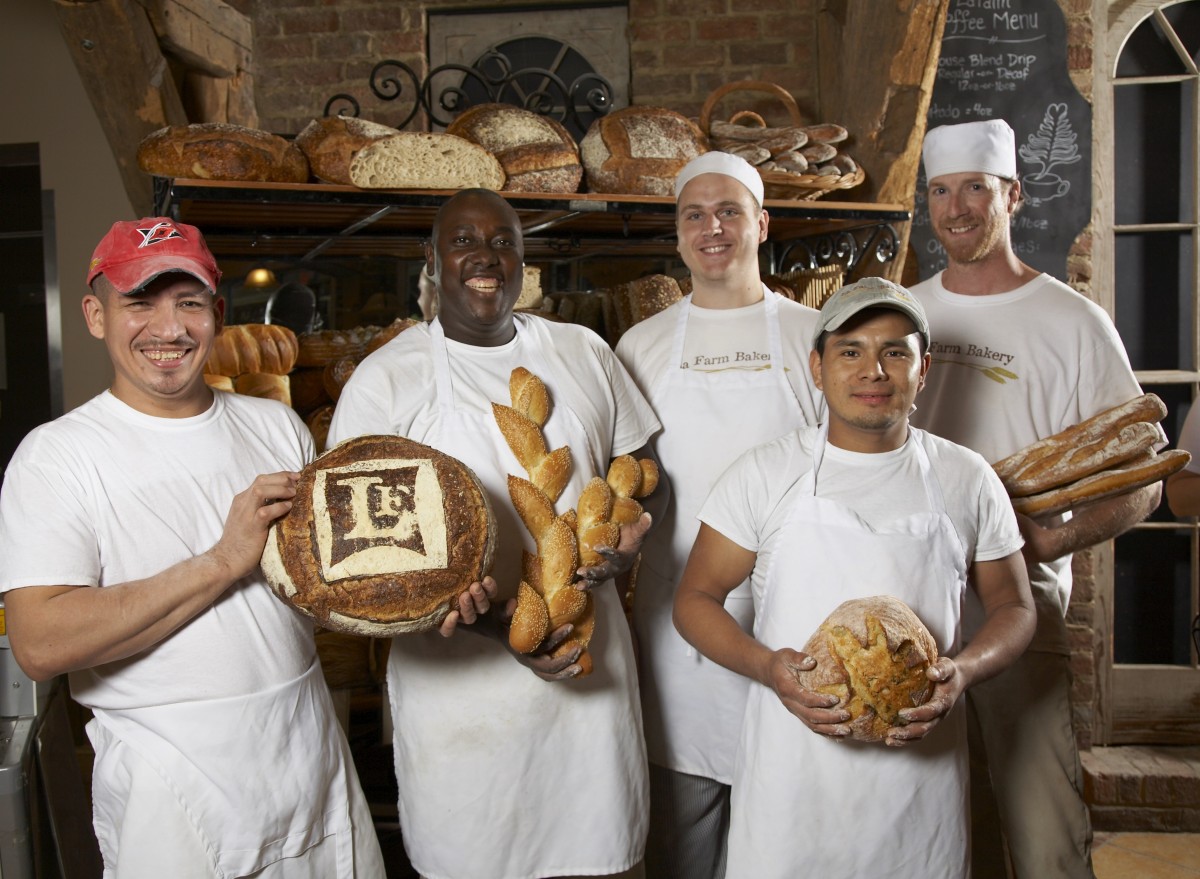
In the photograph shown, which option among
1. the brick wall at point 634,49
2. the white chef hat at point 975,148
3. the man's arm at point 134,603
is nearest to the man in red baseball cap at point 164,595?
the man's arm at point 134,603

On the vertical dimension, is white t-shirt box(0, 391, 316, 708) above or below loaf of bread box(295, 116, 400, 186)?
below

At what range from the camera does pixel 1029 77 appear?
390 centimetres

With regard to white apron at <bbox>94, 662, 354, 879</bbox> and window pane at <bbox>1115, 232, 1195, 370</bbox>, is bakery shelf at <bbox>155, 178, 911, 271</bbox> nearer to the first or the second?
window pane at <bbox>1115, 232, 1195, 370</bbox>

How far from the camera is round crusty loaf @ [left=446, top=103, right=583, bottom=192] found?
10.5 ft

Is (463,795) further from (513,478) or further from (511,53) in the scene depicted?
(511,53)

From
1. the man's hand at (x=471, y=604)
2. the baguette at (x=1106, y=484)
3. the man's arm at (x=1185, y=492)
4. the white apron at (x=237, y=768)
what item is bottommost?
the white apron at (x=237, y=768)

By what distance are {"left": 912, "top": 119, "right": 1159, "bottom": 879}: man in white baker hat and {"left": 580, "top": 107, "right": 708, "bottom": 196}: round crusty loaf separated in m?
1.01

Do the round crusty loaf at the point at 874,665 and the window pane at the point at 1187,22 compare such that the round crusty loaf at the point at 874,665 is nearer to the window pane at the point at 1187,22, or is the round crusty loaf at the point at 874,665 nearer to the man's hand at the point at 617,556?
the man's hand at the point at 617,556

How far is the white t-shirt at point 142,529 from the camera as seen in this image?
5.19ft

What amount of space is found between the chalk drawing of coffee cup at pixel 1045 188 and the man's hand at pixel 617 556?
107 inches

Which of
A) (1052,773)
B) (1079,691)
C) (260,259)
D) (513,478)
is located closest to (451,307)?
(513,478)

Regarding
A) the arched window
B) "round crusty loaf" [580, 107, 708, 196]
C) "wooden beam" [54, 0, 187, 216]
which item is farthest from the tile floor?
"wooden beam" [54, 0, 187, 216]

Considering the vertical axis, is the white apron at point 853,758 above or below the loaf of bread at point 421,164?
below

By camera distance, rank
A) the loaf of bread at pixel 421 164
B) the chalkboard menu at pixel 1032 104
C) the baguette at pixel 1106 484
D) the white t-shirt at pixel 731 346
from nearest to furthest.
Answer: the baguette at pixel 1106 484
the white t-shirt at pixel 731 346
the loaf of bread at pixel 421 164
the chalkboard menu at pixel 1032 104
